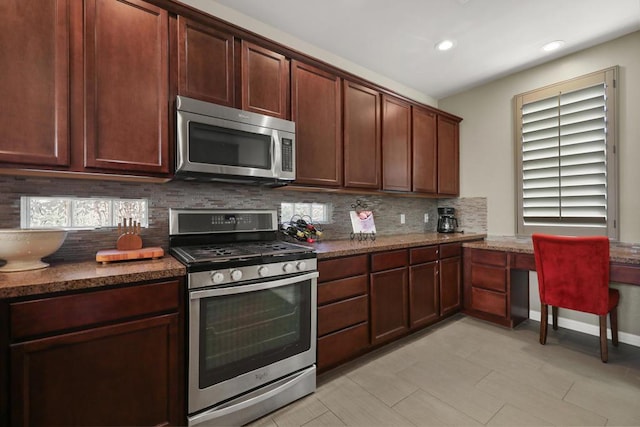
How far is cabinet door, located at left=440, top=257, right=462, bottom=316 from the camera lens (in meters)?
2.92

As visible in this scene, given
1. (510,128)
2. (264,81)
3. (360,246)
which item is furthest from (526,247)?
(264,81)

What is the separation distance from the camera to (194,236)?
6.45ft

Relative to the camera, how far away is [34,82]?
1348mm

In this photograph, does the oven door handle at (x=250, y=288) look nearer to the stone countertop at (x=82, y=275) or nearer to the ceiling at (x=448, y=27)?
the stone countertop at (x=82, y=275)

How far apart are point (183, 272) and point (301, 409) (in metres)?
1.09

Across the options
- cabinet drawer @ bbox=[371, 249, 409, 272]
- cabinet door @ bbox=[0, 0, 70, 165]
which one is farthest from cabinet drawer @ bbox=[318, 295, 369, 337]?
cabinet door @ bbox=[0, 0, 70, 165]

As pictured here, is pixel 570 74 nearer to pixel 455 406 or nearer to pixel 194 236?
pixel 455 406

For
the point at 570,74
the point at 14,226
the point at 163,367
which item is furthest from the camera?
the point at 570,74

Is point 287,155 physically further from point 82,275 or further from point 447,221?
point 447,221

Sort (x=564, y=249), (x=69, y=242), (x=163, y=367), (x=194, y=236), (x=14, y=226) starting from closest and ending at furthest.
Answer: (x=163, y=367) < (x=14, y=226) < (x=69, y=242) < (x=194, y=236) < (x=564, y=249)

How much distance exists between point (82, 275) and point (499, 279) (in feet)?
10.8

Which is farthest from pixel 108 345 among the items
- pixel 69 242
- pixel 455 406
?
pixel 455 406

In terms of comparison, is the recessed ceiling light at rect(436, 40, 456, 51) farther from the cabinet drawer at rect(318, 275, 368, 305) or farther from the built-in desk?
the cabinet drawer at rect(318, 275, 368, 305)

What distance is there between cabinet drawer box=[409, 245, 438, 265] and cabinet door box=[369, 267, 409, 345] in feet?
0.48
